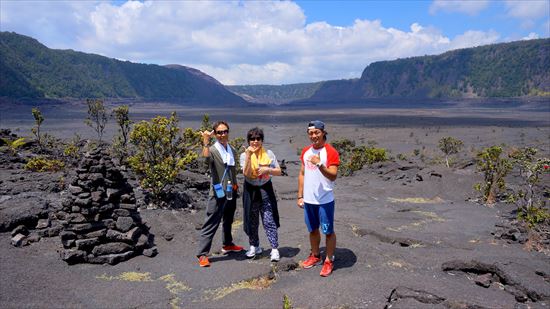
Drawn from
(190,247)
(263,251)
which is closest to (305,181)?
(263,251)

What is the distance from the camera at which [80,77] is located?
450 ft

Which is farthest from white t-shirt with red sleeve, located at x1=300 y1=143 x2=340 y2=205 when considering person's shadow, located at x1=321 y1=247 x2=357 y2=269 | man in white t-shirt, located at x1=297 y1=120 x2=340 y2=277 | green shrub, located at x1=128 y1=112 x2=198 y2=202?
green shrub, located at x1=128 y1=112 x2=198 y2=202

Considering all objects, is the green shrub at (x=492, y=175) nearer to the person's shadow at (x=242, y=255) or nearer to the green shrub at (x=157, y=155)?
the person's shadow at (x=242, y=255)

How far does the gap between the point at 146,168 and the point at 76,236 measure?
9.45 ft

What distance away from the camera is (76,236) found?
6.93 m

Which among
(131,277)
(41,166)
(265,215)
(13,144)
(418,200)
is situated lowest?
(418,200)

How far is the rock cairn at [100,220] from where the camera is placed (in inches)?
268

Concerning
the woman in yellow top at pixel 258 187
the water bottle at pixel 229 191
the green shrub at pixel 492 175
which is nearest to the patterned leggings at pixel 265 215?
the woman in yellow top at pixel 258 187

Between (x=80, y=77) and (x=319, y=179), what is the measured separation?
149377 mm

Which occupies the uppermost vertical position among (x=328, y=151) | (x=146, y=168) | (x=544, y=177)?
(x=328, y=151)

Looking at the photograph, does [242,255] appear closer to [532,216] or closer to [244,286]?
[244,286]

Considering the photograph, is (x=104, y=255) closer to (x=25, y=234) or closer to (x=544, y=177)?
(x=25, y=234)

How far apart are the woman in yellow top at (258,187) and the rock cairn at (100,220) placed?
2.10m

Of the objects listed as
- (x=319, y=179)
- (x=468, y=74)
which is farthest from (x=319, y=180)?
(x=468, y=74)
